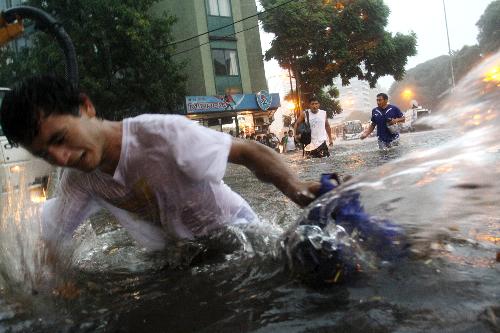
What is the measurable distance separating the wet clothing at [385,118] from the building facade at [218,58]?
15014 mm

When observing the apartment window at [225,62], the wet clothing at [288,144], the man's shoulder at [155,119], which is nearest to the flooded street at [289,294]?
the man's shoulder at [155,119]

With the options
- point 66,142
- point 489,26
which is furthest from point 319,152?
point 489,26

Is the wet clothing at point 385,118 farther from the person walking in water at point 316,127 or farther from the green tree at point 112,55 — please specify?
the green tree at point 112,55

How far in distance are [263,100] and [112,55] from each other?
9693 millimetres

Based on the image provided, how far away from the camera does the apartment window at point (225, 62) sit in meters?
25.3

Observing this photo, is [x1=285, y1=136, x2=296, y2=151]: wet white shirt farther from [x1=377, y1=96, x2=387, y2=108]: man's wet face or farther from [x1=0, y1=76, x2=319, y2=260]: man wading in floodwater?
[x1=0, y1=76, x2=319, y2=260]: man wading in floodwater

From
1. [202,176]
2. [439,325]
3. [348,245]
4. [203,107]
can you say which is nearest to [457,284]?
[439,325]

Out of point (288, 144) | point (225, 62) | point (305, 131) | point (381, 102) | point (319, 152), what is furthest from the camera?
point (225, 62)

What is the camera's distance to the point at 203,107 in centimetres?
2312

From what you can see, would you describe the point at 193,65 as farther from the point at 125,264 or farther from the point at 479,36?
the point at 479,36

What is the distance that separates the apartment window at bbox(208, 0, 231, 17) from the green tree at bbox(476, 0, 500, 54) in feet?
112

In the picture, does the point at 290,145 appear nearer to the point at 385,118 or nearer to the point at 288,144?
the point at 288,144

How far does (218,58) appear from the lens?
25422 millimetres

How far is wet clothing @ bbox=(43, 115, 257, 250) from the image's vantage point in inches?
78.2
